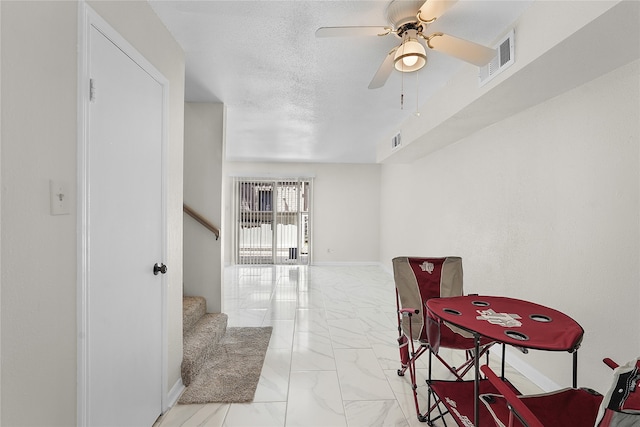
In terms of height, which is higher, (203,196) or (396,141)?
(396,141)

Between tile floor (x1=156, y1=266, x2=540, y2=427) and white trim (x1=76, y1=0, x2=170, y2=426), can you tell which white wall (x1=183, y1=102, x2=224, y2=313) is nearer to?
tile floor (x1=156, y1=266, x2=540, y2=427)

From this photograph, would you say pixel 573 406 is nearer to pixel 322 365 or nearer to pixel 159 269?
pixel 322 365

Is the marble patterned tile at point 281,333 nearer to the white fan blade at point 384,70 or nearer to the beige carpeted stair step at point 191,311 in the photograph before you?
the beige carpeted stair step at point 191,311

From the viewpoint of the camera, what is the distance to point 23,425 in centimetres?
100

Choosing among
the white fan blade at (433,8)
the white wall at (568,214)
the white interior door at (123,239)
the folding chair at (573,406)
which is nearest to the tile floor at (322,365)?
the white interior door at (123,239)

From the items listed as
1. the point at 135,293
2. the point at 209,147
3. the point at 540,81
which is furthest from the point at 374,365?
the point at 209,147

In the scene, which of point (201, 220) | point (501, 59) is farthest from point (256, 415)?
point (501, 59)

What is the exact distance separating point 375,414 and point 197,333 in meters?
1.67

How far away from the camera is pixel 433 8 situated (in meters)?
1.51

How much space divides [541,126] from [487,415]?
2.08 m

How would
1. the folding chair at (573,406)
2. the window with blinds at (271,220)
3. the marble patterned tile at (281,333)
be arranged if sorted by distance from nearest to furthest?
the folding chair at (573,406) → the marble patterned tile at (281,333) → the window with blinds at (271,220)

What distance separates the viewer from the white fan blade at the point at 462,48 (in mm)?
1661

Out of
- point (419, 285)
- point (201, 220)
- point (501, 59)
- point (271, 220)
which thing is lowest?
point (419, 285)

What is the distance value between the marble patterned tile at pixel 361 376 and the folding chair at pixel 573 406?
104 cm
